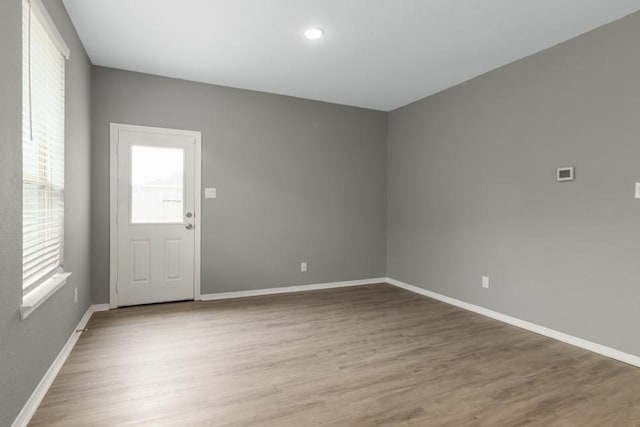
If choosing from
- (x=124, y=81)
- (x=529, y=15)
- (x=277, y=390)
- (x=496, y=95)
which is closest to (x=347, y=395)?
(x=277, y=390)

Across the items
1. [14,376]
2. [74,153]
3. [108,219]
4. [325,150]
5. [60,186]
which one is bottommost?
[14,376]

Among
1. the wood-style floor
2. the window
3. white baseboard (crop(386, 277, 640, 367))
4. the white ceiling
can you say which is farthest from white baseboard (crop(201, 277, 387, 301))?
the white ceiling

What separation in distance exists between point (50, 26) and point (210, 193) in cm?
235

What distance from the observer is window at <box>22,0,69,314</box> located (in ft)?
6.66

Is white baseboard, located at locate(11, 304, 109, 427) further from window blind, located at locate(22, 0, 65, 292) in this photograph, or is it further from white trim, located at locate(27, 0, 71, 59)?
white trim, located at locate(27, 0, 71, 59)

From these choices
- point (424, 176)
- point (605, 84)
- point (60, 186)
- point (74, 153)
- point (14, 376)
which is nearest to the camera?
point (14, 376)

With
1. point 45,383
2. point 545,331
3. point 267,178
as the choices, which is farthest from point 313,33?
point 545,331

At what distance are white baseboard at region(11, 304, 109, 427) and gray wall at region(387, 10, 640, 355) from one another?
3.98 m

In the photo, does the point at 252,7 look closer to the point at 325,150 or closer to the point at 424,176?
the point at 325,150

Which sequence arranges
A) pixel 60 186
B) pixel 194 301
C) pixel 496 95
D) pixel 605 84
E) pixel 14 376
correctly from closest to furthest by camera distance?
pixel 14 376 < pixel 60 186 < pixel 605 84 < pixel 496 95 < pixel 194 301

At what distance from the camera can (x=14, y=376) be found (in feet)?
5.91

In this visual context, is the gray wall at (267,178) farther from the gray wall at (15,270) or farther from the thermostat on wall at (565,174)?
the thermostat on wall at (565,174)

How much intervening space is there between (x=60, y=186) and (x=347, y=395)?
261 cm

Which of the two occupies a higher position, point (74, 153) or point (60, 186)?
point (74, 153)
